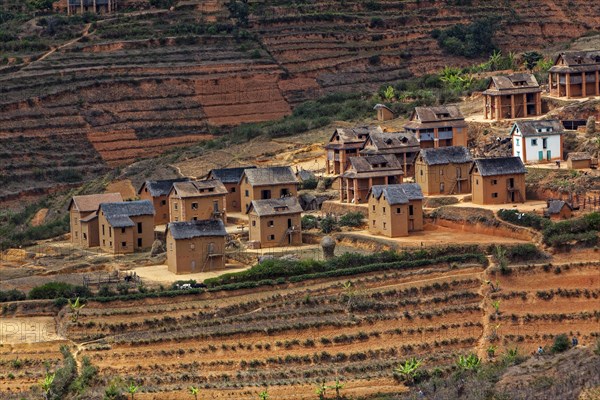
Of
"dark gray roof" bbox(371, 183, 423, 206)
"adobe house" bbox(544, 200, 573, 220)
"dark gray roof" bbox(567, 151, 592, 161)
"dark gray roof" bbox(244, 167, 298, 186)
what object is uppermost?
"dark gray roof" bbox(567, 151, 592, 161)

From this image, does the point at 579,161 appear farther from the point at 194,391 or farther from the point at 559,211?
the point at 194,391

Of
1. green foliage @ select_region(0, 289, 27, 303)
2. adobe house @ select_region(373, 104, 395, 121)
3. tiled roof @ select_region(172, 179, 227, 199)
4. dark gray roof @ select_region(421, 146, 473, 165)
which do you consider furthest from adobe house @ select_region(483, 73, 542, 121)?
green foliage @ select_region(0, 289, 27, 303)

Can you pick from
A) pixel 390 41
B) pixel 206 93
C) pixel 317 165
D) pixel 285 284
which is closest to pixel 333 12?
pixel 390 41

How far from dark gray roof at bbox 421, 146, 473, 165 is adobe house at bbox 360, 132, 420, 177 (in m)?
3.06

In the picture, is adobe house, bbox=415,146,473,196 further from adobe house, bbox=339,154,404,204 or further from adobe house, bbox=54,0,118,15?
adobe house, bbox=54,0,118,15

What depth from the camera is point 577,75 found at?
9556 centimetres

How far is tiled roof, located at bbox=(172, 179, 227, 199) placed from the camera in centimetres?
8600

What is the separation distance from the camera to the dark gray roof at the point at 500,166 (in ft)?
273

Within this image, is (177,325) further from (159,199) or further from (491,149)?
(491,149)

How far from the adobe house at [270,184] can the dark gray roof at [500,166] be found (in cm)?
877

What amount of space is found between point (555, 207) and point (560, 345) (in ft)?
41.3

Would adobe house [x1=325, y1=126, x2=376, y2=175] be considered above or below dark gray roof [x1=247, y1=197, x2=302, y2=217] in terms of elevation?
above

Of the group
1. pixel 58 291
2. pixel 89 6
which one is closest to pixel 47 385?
pixel 58 291

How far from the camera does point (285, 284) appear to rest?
3009 inches
